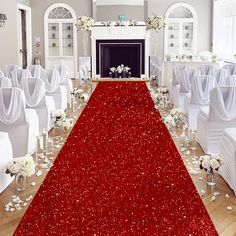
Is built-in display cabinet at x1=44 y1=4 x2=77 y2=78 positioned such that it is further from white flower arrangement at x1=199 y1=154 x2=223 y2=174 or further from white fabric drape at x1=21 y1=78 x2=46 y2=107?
white flower arrangement at x1=199 y1=154 x2=223 y2=174

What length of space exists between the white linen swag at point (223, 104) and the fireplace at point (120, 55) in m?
10.9

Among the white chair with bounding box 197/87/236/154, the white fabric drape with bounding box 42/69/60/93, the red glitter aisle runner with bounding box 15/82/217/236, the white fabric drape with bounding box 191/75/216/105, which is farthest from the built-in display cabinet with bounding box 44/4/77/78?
Answer: the white chair with bounding box 197/87/236/154

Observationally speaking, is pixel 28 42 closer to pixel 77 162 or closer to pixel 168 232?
pixel 77 162

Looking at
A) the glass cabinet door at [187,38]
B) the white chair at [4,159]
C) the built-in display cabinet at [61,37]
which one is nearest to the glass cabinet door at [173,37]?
the glass cabinet door at [187,38]

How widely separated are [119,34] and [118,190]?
12739 mm

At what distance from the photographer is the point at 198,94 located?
763 centimetres

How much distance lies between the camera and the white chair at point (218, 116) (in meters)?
6.04

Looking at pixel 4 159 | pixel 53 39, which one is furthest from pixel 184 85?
pixel 53 39

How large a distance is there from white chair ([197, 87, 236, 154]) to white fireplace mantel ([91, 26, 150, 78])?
422 inches

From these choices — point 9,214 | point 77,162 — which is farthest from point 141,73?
point 9,214

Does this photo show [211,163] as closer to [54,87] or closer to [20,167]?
[20,167]

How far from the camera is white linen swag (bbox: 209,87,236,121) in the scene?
602 centimetres

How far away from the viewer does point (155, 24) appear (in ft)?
49.7

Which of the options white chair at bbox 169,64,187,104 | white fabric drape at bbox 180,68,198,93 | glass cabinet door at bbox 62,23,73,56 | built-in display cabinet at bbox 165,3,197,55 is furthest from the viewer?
glass cabinet door at bbox 62,23,73,56
